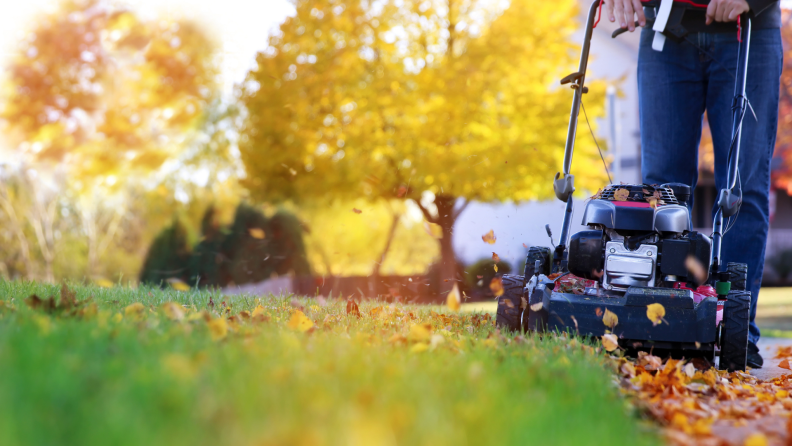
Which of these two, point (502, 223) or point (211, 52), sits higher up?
point (211, 52)

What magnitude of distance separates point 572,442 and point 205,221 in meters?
9.59

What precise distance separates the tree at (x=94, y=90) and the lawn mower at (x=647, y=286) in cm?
958

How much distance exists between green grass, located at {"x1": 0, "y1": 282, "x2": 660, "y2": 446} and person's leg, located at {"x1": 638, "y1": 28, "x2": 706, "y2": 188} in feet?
6.34

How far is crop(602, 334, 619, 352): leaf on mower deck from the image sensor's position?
2721mm

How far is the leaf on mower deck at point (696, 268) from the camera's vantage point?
118 inches

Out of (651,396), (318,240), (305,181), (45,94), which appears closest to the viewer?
(651,396)

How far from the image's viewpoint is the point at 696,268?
300cm

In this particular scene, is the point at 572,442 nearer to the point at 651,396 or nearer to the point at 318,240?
the point at 651,396

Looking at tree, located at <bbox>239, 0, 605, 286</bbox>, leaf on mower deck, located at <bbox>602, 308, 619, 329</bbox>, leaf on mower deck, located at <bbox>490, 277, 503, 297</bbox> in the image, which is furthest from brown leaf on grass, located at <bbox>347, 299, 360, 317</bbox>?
tree, located at <bbox>239, 0, 605, 286</bbox>

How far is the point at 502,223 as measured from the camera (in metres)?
18.3

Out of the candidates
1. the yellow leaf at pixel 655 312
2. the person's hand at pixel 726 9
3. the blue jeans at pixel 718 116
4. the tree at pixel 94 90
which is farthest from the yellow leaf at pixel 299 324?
the tree at pixel 94 90

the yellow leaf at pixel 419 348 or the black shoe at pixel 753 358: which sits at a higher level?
the yellow leaf at pixel 419 348

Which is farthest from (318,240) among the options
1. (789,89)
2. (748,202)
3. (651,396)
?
(651,396)

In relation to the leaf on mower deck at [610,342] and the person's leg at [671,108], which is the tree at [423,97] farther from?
the leaf on mower deck at [610,342]
